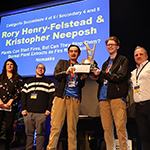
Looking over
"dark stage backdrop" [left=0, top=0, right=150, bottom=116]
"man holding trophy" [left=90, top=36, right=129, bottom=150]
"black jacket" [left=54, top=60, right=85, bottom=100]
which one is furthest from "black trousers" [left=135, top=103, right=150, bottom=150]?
"dark stage backdrop" [left=0, top=0, right=150, bottom=116]

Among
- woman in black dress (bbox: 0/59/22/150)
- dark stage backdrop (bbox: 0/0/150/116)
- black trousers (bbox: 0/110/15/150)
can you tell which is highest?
dark stage backdrop (bbox: 0/0/150/116)

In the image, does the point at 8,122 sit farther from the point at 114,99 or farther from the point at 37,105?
the point at 114,99

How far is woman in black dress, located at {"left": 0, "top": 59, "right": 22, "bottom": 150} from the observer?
2.95m

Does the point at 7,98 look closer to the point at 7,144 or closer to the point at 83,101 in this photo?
the point at 7,144

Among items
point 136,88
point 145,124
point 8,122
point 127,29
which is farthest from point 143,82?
point 8,122

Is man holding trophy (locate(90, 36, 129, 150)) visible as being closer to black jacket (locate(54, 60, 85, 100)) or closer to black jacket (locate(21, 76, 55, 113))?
black jacket (locate(54, 60, 85, 100))

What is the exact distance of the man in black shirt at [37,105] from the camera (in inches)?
122

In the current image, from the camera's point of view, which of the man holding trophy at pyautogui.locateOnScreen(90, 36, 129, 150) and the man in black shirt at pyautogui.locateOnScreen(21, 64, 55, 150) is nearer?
the man holding trophy at pyautogui.locateOnScreen(90, 36, 129, 150)

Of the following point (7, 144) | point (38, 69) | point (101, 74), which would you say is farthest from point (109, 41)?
point (7, 144)

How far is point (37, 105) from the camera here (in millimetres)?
3172

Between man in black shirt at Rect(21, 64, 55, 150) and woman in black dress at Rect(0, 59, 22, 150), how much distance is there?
7.3 inches

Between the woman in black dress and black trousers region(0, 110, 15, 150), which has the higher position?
the woman in black dress

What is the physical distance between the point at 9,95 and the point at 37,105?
1.48 feet

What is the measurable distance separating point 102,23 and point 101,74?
5.83 feet
